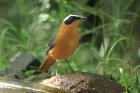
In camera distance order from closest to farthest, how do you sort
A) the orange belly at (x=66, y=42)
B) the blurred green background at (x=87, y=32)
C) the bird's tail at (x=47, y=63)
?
the orange belly at (x=66, y=42), the bird's tail at (x=47, y=63), the blurred green background at (x=87, y=32)

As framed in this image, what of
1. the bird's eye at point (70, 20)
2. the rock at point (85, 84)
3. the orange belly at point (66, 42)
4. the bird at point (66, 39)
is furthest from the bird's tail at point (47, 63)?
the rock at point (85, 84)

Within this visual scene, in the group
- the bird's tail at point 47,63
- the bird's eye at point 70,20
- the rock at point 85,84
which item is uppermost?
the bird's eye at point 70,20

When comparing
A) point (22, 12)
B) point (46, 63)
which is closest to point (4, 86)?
point (46, 63)

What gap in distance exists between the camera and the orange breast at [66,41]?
625 centimetres

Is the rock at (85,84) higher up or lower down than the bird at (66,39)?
lower down

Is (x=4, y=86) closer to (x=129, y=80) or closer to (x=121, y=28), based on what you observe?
(x=129, y=80)

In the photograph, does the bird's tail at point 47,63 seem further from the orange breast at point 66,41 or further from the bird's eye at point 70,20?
the bird's eye at point 70,20

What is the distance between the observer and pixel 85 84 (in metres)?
5.69

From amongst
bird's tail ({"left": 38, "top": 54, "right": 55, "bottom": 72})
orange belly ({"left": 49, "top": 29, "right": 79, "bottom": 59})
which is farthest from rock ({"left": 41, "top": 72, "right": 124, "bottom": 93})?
bird's tail ({"left": 38, "top": 54, "right": 55, "bottom": 72})

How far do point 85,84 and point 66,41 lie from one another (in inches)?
29.3

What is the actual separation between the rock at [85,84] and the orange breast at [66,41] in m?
0.43

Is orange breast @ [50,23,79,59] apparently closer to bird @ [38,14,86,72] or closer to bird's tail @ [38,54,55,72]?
bird @ [38,14,86,72]

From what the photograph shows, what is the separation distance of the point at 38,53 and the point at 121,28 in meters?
1.45

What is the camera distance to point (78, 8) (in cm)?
906
